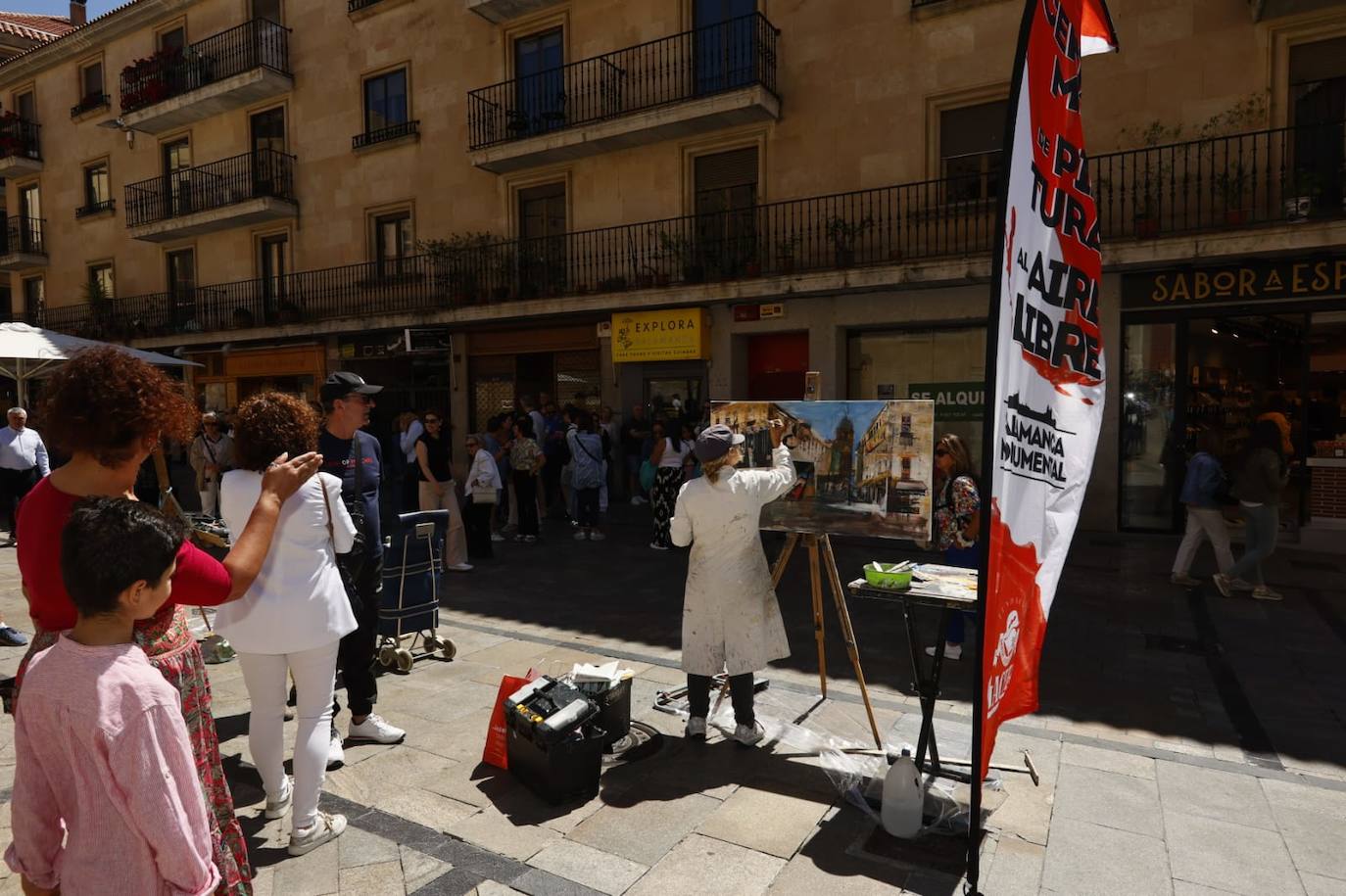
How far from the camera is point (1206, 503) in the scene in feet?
25.7

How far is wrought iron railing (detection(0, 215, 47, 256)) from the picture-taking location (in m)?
25.5

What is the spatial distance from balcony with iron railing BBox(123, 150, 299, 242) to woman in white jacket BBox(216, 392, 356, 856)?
18.6 m

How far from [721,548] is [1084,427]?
1.87 metres

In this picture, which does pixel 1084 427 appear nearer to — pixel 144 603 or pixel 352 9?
pixel 144 603

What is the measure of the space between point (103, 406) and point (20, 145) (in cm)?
3124

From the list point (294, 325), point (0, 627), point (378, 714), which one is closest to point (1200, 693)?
point (378, 714)

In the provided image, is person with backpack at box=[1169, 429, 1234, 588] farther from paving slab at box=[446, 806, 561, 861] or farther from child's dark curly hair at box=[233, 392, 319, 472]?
child's dark curly hair at box=[233, 392, 319, 472]

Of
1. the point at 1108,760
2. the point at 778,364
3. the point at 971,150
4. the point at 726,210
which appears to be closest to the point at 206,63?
the point at 726,210

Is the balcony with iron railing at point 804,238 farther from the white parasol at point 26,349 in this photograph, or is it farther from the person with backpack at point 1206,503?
the white parasol at point 26,349

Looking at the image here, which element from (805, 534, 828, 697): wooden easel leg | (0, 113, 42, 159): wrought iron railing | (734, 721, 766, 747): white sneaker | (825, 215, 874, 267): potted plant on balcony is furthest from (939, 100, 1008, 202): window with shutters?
(0, 113, 42, 159): wrought iron railing

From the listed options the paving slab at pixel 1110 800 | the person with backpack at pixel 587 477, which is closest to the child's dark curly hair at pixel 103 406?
the paving slab at pixel 1110 800

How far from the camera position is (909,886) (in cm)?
314

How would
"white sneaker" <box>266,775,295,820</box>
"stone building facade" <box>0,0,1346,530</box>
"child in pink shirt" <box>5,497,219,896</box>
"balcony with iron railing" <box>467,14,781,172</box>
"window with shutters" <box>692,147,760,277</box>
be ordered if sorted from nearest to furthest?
1. "child in pink shirt" <box>5,497,219,896</box>
2. "white sneaker" <box>266,775,295,820</box>
3. "stone building facade" <box>0,0,1346,530</box>
4. "balcony with iron railing" <box>467,14,781,172</box>
5. "window with shutters" <box>692,147,760,277</box>

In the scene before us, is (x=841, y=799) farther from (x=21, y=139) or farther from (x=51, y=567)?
(x=21, y=139)
